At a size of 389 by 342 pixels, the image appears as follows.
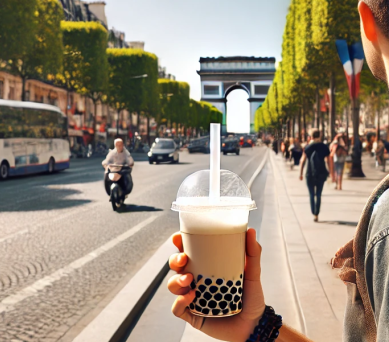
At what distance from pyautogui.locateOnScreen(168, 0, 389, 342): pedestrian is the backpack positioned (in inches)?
368

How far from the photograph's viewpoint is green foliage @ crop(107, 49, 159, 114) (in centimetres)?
6450

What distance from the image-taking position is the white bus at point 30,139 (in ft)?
75.4

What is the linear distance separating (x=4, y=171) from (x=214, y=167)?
21707 millimetres

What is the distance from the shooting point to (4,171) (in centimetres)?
2233

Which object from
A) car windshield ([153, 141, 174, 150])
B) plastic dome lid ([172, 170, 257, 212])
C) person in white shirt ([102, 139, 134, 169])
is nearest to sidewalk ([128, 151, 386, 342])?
person in white shirt ([102, 139, 134, 169])

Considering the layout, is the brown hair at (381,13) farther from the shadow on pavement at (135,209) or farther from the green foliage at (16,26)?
the green foliage at (16,26)

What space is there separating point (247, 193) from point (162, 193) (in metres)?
15.3

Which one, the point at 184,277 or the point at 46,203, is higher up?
the point at 184,277

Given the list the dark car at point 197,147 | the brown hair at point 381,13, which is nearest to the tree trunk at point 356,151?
the brown hair at point 381,13

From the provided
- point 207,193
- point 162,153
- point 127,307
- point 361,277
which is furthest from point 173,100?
point 361,277

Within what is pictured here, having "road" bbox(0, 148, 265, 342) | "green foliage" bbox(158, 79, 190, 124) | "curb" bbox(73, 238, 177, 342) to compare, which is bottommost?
"road" bbox(0, 148, 265, 342)

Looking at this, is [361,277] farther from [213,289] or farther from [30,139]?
[30,139]

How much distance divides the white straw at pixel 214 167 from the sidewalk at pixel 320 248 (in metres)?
3.01

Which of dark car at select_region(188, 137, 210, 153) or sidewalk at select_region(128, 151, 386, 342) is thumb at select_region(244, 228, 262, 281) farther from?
dark car at select_region(188, 137, 210, 153)
